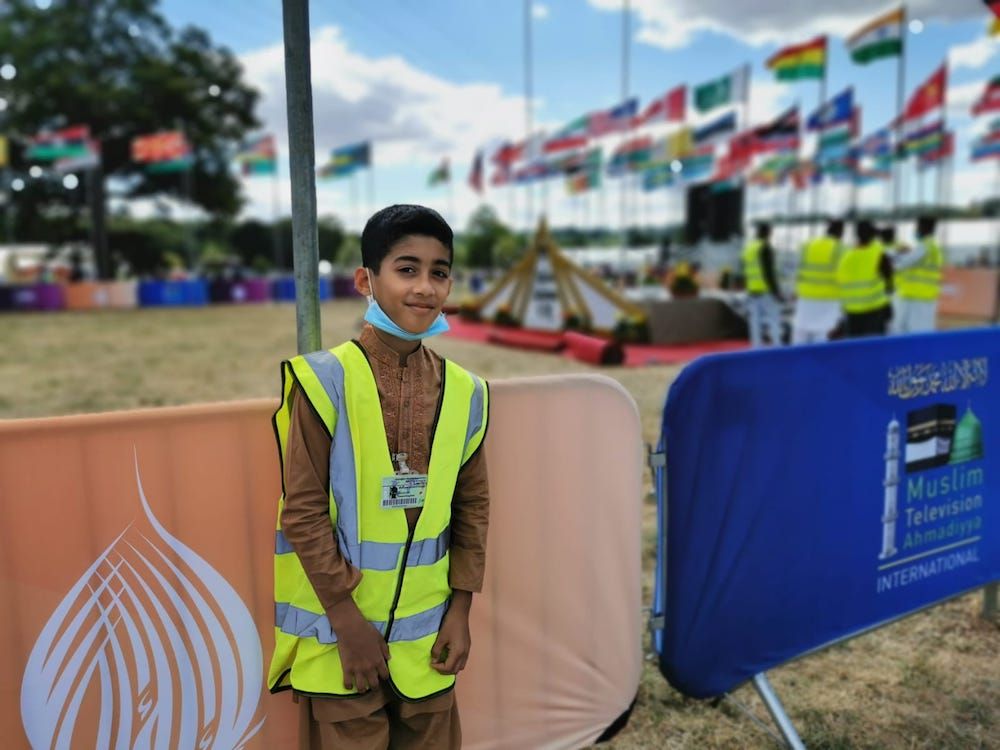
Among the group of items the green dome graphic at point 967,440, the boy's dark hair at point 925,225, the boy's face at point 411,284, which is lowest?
the green dome graphic at point 967,440

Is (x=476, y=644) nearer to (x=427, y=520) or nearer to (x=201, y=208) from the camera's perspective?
(x=427, y=520)

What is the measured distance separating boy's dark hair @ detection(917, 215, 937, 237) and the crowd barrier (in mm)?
7567

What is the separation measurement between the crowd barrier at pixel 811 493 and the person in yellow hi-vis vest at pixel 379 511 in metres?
0.84

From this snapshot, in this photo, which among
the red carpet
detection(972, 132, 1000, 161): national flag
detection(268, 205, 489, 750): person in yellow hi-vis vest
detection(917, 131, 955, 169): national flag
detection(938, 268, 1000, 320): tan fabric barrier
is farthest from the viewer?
detection(972, 132, 1000, 161): national flag

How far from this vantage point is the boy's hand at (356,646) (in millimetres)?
1469

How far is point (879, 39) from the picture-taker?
16266mm

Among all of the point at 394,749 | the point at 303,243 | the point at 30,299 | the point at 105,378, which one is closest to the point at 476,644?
the point at 394,749

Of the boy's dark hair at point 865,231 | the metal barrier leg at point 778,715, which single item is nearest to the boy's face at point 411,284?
the metal barrier leg at point 778,715

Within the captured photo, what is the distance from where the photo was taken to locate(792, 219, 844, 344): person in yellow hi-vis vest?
911cm

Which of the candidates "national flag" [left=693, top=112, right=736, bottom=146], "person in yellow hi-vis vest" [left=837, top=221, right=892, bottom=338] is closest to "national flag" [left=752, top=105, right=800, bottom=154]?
"national flag" [left=693, top=112, right=736, bottom=146]

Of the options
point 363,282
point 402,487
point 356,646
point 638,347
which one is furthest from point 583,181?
point 356,646

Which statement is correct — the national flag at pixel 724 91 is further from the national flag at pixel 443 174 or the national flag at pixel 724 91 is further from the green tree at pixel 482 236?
the green tree at pixel 482 236

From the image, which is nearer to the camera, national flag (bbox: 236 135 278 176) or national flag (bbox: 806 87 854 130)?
national flag (bbox: 806 87 854 130)

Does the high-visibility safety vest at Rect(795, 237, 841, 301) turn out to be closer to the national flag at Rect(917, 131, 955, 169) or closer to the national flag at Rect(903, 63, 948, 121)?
the national flag at Rect(903, 63, 948, 121)
